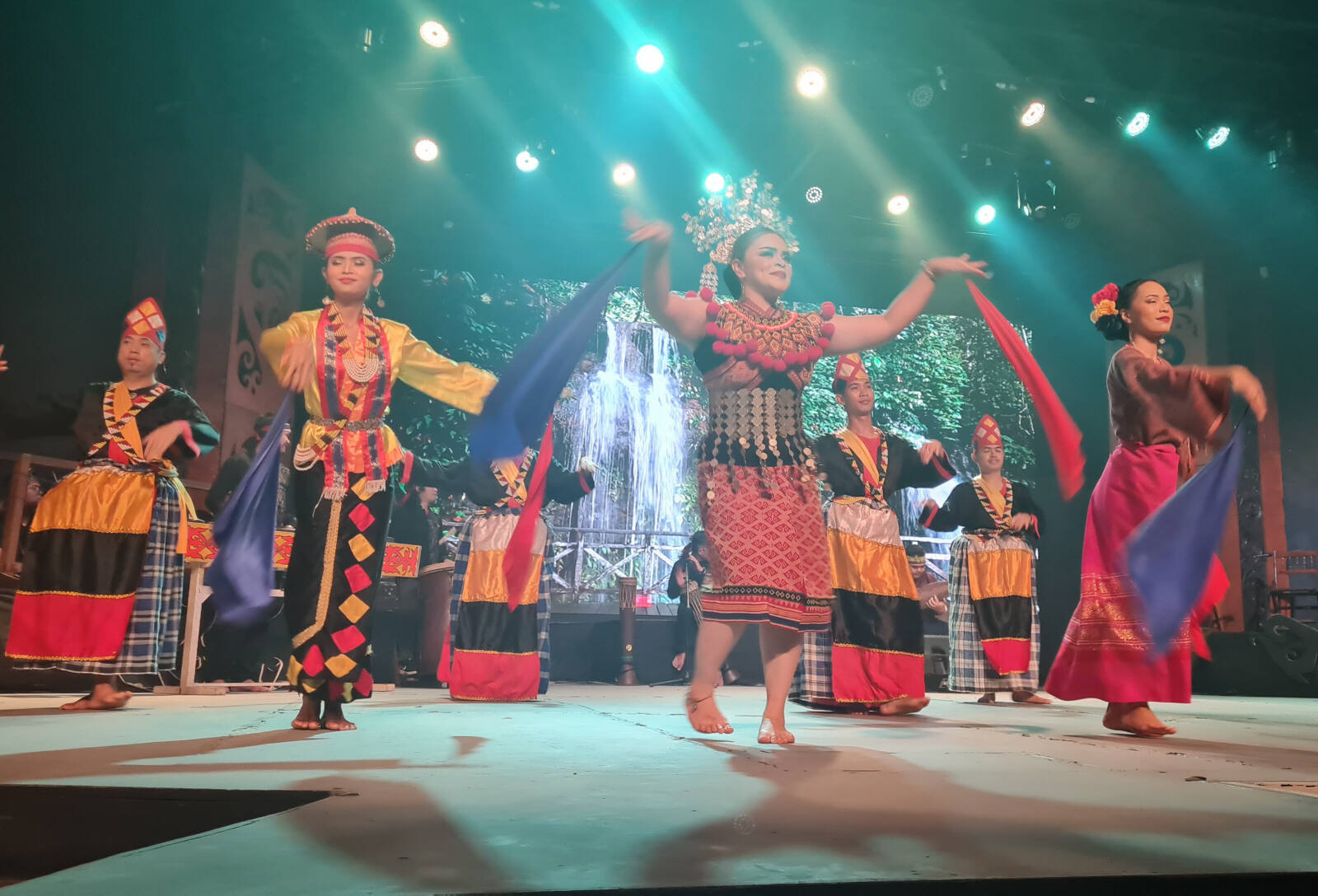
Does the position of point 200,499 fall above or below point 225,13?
below

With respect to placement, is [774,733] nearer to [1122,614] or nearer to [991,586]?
[1122,614]

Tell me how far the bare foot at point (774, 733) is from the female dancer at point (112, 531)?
288cm

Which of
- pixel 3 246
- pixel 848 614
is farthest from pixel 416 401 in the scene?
pixel 848 614

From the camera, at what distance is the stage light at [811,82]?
8.29 metres

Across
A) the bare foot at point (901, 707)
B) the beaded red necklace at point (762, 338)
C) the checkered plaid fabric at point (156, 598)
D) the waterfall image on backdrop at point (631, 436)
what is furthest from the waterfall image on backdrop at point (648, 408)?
the beaded red necklace at point (762, 338)

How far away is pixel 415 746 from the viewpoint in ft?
8.63

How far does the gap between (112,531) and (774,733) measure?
3242mm

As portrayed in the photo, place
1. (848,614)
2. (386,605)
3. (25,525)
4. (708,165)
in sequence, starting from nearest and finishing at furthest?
(848,614) < (25,525) < (386,605) < (708,165)

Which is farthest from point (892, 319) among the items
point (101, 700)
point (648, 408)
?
point (648, 408)

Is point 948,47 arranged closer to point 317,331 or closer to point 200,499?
point 317,331

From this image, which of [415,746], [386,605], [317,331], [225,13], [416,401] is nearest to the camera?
[415,746]

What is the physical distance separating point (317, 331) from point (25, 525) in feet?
12.7

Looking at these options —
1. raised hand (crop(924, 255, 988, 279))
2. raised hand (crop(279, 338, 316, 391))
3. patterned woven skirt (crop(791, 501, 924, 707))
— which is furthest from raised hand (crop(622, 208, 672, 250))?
patterned woven skirt (crop(791, 501, 924, 707))

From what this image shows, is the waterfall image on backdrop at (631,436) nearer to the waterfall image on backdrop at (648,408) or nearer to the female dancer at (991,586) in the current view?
the waterfall image on backdrop at (648,408)
